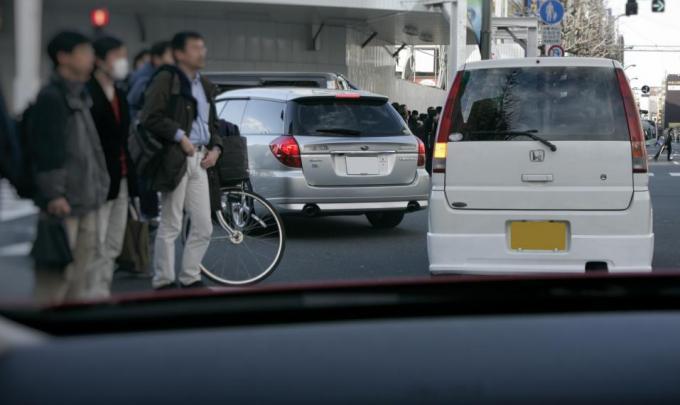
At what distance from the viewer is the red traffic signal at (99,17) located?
12.6ft

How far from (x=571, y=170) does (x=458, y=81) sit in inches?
37.7

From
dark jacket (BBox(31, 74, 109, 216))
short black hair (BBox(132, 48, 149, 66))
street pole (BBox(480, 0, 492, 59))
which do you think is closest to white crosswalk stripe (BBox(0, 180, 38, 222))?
dark jacket (BBox(31, 74, 109, 216))

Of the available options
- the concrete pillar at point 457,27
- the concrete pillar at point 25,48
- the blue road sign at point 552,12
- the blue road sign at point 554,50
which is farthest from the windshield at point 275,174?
the concrete pillar at point 457,27

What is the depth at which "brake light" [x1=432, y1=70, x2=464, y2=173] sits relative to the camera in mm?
6750

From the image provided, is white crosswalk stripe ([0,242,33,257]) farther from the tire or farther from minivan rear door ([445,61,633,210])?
the tire

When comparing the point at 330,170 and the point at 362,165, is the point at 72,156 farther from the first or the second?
the point at 362,165

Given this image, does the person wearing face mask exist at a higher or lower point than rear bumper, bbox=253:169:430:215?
higher

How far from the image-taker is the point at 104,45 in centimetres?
500

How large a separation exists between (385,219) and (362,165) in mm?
1529

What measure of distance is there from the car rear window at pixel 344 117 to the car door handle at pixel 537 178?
11.8 feet

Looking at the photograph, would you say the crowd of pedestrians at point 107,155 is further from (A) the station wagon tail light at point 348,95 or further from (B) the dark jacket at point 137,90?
(A) the station wagon tail light at point 348,95

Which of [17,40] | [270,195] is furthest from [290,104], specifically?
[17,40]

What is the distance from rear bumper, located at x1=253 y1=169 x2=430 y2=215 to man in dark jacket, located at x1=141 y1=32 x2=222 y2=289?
9.49 ft

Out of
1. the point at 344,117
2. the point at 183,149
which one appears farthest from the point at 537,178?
the point at 344,117
